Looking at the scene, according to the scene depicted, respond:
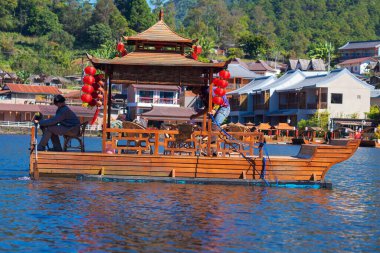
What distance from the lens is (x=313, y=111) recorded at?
82.3m

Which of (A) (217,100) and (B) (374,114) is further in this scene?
(B) (374,114)

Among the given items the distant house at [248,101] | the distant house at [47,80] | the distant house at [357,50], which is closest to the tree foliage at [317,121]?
the distant house at [248,101]

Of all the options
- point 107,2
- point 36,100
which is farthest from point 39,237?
point 107,2

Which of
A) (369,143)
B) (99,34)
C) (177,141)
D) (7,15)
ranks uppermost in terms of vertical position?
(7,15)

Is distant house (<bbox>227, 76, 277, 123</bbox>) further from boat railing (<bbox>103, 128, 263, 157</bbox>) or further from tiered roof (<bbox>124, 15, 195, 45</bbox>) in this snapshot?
boat railing (<bbox>103, 128, 263, 157</bbox>)

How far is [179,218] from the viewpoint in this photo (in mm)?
16109

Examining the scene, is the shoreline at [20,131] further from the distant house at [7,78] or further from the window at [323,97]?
the window at [323,97]

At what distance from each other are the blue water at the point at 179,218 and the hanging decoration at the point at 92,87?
280cm

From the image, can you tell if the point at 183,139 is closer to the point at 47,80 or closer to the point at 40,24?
the point at 47,80

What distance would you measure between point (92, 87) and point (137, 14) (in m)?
141

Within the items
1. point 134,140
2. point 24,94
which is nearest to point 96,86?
point 134,140

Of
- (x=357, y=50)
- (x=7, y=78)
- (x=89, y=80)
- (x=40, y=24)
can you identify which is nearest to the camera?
(x=89, y=80)

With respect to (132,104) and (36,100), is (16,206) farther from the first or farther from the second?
(36,100)

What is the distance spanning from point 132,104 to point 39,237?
69.1m
